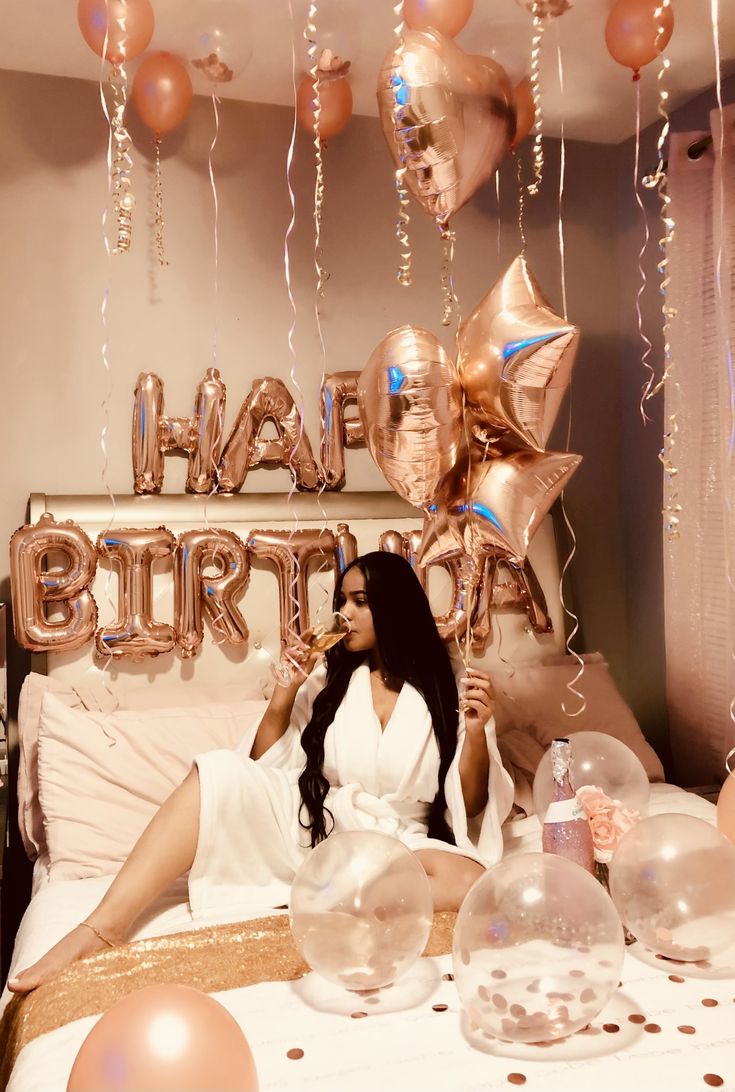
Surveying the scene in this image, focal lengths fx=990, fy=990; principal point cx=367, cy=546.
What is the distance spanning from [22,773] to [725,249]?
2.19 m

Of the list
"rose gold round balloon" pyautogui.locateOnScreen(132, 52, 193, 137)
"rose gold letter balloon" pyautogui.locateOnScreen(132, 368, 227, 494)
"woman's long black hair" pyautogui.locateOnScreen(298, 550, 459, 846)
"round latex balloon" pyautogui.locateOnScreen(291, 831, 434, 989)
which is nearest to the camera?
"round latex balloon" pyautogui.locateOnScreen(291, 831, 434, 989)

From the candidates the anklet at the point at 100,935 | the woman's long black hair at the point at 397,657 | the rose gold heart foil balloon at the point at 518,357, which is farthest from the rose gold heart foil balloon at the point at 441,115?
the anklet at the point at 100,935

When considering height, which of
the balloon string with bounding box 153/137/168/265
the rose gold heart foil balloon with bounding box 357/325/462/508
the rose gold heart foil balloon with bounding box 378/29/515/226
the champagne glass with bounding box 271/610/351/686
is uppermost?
the balloon string with bounding box 153/137/168/265

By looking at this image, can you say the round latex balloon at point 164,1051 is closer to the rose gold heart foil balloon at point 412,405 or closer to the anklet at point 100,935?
the anklet at point 100,935

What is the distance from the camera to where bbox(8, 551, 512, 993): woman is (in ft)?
6.45

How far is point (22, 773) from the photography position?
2393mm

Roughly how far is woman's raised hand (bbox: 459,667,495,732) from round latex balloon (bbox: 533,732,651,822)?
19 cm

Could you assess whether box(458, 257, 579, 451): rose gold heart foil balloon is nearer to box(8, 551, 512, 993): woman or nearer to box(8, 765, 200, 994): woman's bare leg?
box(8, 551, 512, 993): woman

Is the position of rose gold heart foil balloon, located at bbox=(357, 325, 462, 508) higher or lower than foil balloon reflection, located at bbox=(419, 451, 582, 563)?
higher

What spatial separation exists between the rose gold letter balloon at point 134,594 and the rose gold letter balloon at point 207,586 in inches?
1.9

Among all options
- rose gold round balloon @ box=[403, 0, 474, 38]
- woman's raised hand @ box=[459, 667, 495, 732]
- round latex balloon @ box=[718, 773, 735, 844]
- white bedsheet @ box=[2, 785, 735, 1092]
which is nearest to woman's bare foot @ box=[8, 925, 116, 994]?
Answer: white bedsheet @ box=[2, 785, 735, 1092]

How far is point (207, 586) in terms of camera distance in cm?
269

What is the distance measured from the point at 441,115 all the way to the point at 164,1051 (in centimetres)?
150

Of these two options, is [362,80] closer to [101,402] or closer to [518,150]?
[518,150]
